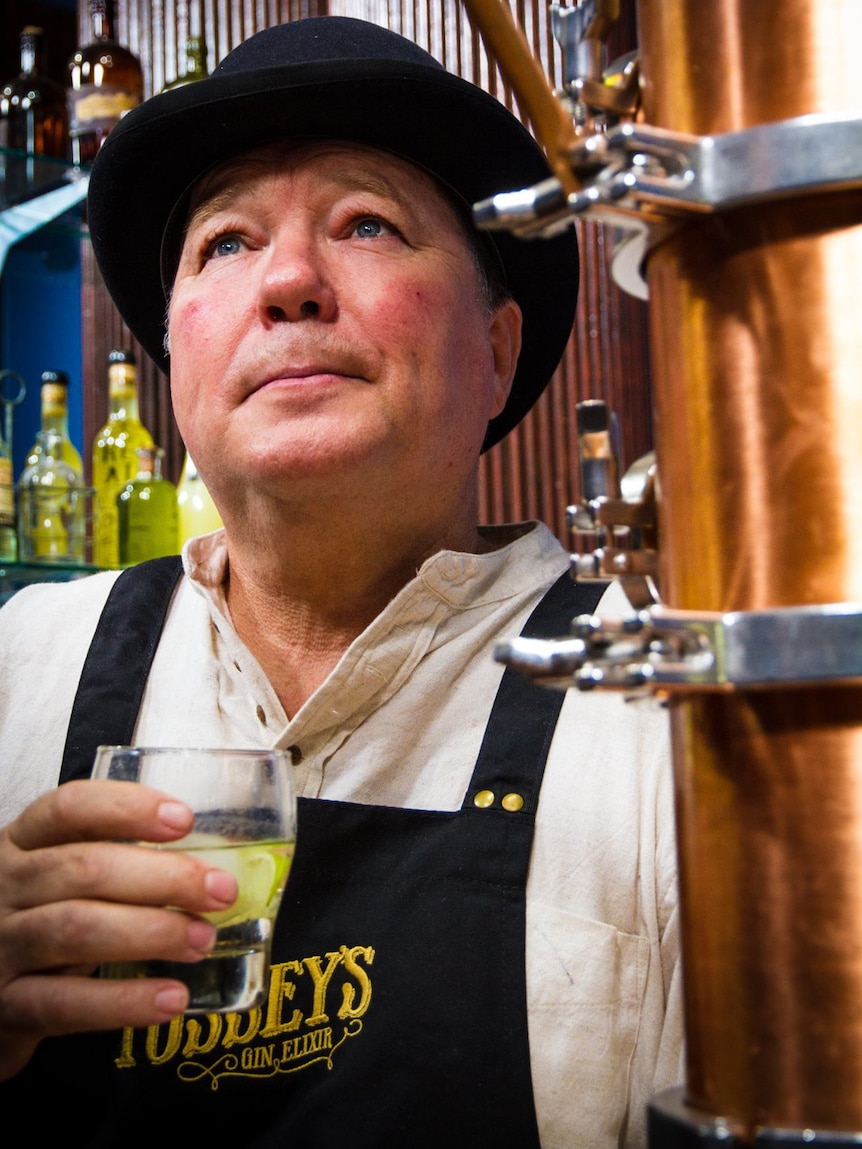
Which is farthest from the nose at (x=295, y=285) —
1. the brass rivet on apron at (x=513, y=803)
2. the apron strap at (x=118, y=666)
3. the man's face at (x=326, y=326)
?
the brass rivet on apron at (x=513, y=803)

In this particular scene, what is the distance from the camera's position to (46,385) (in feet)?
7.44

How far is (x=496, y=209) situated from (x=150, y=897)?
49 cm

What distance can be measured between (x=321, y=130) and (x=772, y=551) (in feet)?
3.49

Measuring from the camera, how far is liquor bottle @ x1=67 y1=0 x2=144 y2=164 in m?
2.29

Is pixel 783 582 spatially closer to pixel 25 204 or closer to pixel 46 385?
pixel 46 385

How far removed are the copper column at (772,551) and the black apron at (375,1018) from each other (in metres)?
0.70

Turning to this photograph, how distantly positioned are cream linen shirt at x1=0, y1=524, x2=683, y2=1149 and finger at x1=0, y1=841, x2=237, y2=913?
0.49 meters

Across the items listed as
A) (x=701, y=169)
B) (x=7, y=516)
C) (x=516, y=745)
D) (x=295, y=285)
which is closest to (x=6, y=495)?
(x=7, y=516)

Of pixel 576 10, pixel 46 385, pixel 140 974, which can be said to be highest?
pixel 46 385

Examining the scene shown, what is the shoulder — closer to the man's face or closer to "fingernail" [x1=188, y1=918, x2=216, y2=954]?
the man's face

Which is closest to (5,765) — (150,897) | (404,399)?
(404,399)

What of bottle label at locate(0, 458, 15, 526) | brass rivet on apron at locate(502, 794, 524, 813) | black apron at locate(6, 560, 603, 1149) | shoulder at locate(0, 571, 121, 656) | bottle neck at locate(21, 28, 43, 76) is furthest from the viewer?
bottle neck at locate(21, 28, 43, 76)

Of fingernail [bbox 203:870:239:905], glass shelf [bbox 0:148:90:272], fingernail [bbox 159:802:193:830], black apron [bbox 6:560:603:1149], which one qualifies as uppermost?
glass shelf [bbox 0:148:90:272]

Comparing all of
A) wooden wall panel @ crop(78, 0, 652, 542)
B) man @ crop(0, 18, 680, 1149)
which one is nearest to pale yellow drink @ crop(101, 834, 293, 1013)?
man @ crop(0, 18, 680, 1149)
